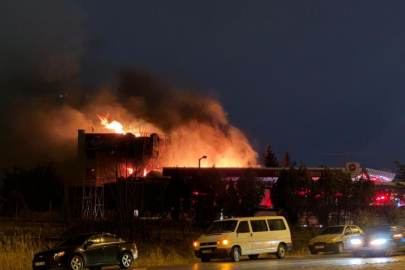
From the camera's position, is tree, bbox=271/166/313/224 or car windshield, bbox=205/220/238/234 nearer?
car windshield, bbox=205/220/238/234

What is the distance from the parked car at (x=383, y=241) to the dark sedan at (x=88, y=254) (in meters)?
10.5

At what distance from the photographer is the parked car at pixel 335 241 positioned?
28.1m

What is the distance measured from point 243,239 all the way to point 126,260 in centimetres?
531

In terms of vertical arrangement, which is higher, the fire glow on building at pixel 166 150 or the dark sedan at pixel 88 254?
the fire glow on building at pixel 166 150

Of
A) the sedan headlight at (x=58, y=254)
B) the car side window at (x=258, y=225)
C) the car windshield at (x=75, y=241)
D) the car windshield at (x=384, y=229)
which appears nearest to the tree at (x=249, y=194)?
the car windshield at (x=384, y=229)

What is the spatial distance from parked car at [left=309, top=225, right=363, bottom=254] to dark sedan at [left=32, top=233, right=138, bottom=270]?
1123 cm

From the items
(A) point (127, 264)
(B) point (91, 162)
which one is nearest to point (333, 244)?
(A) point (127, 264)

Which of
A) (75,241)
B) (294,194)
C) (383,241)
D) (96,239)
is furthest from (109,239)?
(294,194)

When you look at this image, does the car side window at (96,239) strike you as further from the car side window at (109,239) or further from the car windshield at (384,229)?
the car windshield at (384,229)

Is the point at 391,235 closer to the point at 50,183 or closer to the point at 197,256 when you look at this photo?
the point at 197,256

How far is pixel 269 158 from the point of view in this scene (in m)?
128

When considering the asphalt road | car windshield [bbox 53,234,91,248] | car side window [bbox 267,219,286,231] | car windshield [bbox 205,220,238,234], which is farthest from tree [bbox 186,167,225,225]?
car windshield [bbox 53,234,91,248]

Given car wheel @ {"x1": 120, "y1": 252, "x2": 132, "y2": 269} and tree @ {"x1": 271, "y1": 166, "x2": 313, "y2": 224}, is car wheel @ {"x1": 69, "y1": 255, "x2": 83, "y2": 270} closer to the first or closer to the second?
car wheel @ {"x1": 120, "y1": 252, "x2": 132, "y2": 269}

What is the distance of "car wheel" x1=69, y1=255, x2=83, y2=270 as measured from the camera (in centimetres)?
1902
